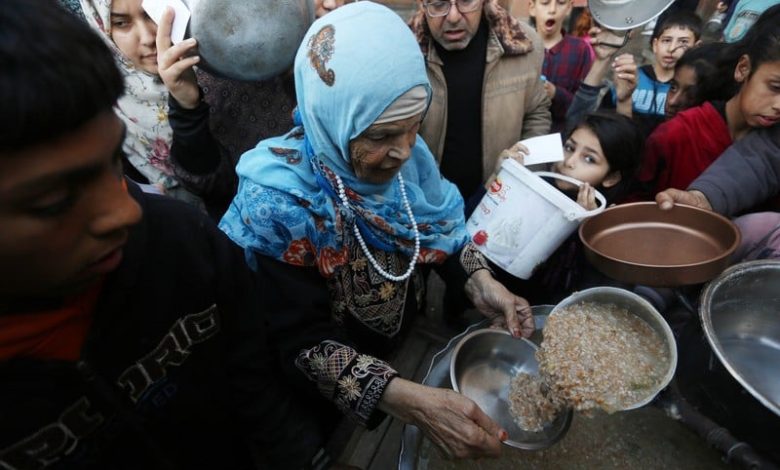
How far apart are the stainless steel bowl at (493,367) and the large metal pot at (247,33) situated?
1.14 metres

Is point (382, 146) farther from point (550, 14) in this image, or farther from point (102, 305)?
point (550, 14)

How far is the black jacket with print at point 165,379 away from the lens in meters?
0.71

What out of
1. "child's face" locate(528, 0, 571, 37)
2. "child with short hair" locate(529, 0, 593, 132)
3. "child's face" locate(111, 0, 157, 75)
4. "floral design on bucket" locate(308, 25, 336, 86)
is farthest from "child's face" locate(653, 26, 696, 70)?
"child's face" locate(111, 0, 157, 75)

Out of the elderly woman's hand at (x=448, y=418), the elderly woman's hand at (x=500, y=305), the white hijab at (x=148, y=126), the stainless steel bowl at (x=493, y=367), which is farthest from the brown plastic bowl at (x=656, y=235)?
the white hijab at (x=148, y=126)

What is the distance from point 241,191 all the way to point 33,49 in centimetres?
76

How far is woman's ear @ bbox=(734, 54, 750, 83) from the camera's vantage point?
70.6 inches

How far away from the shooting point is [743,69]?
183 centimetres

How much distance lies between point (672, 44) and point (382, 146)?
311 centimetres

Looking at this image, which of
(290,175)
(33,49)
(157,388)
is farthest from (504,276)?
(33,49)

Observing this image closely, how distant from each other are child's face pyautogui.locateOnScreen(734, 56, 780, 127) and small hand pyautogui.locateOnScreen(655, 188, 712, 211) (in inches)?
16.1

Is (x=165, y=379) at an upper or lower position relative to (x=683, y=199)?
upper

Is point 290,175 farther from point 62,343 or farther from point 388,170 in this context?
point 62,343

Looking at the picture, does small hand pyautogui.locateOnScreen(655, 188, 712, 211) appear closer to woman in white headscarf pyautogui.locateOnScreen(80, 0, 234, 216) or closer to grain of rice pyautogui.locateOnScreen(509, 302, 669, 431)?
grain of rice pyautogui.locateOnScreen(509, 302, 669, 431)

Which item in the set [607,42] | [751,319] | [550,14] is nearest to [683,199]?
[751,319]
